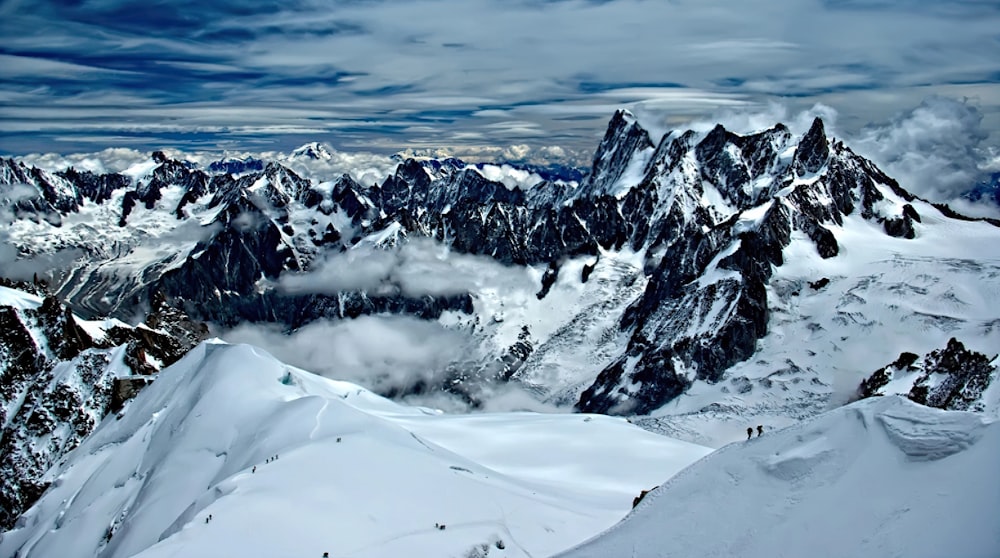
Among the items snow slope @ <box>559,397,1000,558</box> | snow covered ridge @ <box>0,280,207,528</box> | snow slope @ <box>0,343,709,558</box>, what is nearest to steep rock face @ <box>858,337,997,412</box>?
snow slope @ <box>0,343,709,558</box>

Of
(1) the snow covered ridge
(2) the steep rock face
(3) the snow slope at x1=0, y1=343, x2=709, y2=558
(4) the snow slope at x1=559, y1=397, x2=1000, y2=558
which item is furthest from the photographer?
(1) the snow covered ridge

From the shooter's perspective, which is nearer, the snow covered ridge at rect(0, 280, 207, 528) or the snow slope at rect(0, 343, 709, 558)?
the snow slope at rect(0, 343, 709, 558)

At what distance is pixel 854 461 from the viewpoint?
105ft

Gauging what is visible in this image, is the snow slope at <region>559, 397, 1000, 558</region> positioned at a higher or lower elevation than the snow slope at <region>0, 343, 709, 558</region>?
higher

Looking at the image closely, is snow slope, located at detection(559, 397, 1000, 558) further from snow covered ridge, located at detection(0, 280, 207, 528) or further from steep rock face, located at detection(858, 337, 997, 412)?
snow covered ridge, located at detection(0, 280, 207, 528)

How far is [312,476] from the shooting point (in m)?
51.8

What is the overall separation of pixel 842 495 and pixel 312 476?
37.5 m

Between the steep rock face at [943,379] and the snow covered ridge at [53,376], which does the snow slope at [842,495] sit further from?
the snow covered ridge at [53,376]

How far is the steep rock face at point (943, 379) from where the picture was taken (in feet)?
319

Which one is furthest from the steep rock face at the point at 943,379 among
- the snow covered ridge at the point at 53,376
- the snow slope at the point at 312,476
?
the snow covered ridge at the point at 53,376

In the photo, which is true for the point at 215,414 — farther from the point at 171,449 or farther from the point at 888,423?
the point at 888,423

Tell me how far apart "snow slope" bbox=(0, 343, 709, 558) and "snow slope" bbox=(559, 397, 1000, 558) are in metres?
16.0

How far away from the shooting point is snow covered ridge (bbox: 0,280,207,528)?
131000mm

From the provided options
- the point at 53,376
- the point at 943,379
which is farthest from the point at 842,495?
the point at 53,376
